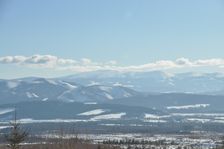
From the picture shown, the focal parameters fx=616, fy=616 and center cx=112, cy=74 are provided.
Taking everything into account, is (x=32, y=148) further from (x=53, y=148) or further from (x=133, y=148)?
(x=133, y=148)

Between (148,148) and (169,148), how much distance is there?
9.22 metres

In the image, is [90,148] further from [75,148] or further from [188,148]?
[188,148]

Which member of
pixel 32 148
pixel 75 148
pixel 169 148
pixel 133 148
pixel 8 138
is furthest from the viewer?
pixel 169 148

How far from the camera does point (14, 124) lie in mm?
36219

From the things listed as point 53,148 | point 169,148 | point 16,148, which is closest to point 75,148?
point 53,148

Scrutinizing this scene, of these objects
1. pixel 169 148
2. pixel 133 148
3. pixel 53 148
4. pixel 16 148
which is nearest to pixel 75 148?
pixel 53 148

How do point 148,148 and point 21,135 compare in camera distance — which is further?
point 148,148

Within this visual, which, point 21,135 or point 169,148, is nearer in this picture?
point 21,135

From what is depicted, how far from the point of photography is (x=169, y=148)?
417 ft

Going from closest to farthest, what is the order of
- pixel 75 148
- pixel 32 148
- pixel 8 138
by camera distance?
pixel 8 138 → pixel 75 148 → pixel 32 148

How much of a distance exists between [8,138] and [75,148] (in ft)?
213

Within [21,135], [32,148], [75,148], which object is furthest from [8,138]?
[32,148]

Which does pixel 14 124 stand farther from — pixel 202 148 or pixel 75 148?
pixel 202 148

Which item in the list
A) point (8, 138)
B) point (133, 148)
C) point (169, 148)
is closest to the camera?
point (8, 138)
